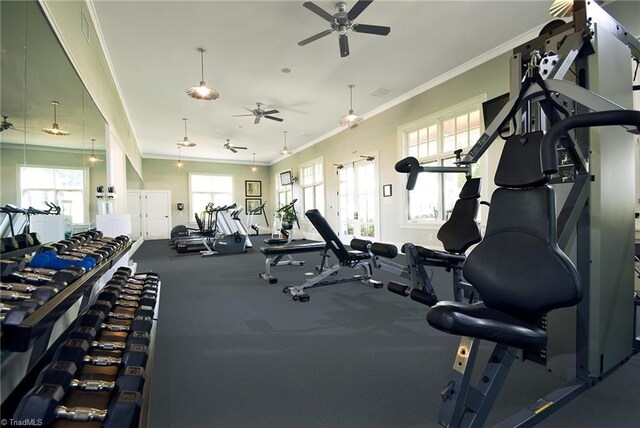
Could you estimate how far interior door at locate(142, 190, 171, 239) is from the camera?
1236 cm

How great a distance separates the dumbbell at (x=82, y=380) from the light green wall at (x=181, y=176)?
43.0ft

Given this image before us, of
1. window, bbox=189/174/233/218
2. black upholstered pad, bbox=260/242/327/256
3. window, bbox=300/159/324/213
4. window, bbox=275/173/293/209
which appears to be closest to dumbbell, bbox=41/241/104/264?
black upholstered pad, bbox=260/242/327/256

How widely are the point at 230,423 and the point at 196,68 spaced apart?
562 centimetres

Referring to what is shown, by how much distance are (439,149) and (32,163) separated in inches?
242

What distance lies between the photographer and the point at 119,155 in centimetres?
607

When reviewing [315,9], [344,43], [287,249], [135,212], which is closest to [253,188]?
[135,212]

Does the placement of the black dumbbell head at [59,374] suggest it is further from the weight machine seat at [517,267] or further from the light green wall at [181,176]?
the light green wall at [181,176]

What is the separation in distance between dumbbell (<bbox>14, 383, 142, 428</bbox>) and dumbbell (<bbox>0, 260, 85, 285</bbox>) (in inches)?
15.7

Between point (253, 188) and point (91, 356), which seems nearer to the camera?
point (91, 356)

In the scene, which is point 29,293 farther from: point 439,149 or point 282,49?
point 439,149

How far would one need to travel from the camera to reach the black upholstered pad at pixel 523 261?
1.14m

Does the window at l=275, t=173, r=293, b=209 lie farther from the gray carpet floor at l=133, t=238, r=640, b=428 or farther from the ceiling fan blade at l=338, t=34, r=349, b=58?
the gray carpet floor at l=133, t=238, r=640, b=428

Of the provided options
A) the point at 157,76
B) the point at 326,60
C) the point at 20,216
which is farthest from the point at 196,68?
the point at 20,216

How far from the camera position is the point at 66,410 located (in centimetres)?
94
